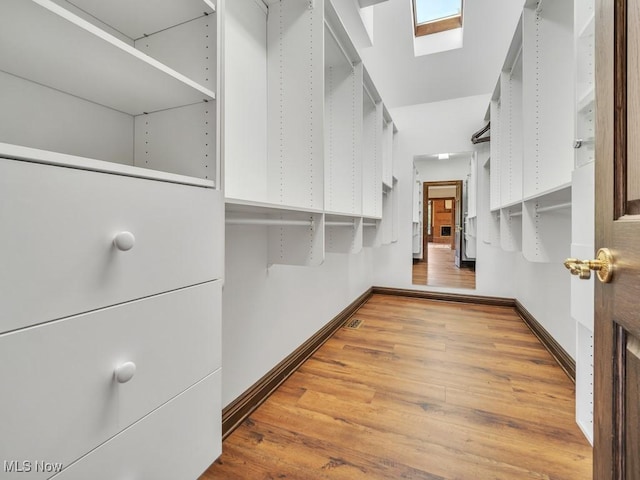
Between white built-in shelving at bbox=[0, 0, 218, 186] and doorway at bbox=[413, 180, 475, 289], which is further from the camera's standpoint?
doorway at bbox=[413, 180, 475, 289]

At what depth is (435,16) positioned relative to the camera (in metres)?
2.92

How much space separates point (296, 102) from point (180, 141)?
2.53ft

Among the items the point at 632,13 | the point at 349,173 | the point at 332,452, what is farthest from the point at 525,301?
the point at 632,13

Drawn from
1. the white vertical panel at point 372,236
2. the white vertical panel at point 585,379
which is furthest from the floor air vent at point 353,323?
the white vertical panel at point 585,379

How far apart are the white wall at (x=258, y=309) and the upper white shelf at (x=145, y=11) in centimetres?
72

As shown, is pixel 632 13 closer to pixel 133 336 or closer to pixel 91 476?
pixel 133 336

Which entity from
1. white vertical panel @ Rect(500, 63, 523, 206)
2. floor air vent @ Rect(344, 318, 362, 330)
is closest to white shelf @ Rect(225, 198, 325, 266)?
floor air vent @ Rect(344, 318, 362, 330)

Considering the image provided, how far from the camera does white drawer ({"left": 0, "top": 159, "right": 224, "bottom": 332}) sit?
413 mm

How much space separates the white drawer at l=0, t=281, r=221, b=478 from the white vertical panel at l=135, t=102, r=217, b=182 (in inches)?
13.4

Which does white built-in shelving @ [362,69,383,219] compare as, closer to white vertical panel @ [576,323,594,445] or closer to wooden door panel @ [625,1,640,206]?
white vertical panel @ [576,323,594,445]

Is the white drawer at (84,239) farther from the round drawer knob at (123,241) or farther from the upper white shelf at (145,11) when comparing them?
the upper white shelf at (145,11)

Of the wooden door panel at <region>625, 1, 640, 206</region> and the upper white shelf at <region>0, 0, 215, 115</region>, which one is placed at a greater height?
the upper white shelf at <region>0, 0, 215, 115</region>

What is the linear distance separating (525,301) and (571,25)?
86.4 inches

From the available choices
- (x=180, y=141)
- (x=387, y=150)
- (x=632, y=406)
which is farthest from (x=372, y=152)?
(x=632, y=406)
